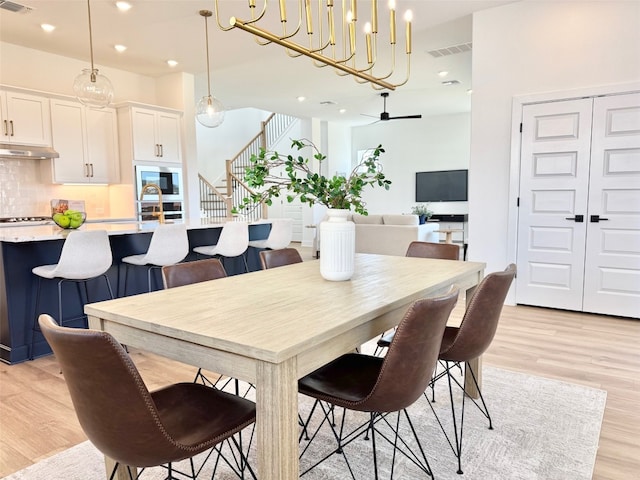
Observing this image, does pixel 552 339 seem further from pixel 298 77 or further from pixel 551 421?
pixel 298 77

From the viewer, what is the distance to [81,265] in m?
3.10

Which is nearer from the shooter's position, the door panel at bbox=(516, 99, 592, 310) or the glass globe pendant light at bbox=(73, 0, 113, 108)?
the glass globe pendant light at bbox=(73, 0, 113, 108)

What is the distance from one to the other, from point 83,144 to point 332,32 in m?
4.84

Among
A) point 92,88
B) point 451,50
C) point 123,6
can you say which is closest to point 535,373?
point 92,88

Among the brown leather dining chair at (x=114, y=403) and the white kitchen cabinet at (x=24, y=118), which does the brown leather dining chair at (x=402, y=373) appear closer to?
the brown leather dining chair at (x=114, y=403)

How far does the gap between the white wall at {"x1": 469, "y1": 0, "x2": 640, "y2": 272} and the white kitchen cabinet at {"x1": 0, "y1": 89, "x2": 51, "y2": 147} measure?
5.12 metres

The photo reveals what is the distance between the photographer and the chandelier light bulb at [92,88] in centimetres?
377

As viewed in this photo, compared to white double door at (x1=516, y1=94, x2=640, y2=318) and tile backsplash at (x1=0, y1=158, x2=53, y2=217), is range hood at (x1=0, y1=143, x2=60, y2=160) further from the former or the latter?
white double door at (x1=516, y1=94, x2=640, y2=318)

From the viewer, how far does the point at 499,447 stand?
209 cm

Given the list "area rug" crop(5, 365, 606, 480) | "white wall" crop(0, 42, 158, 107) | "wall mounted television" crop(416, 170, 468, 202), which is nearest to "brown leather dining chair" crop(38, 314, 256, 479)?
"area rug" crop(5, 365, 606, 480)

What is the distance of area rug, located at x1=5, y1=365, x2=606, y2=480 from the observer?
1891 millimetres

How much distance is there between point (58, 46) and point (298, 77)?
10.9 ft

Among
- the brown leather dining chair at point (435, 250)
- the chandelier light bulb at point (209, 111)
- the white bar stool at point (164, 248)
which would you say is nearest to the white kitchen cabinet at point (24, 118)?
the chandelier light bulb at point (209, 111)

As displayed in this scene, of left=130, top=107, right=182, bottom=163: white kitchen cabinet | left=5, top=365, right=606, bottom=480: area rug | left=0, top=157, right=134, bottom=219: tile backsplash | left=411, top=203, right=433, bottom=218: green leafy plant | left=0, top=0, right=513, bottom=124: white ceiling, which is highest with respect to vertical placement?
left=0, top=0, right=513, bottom=124: white ceiling
